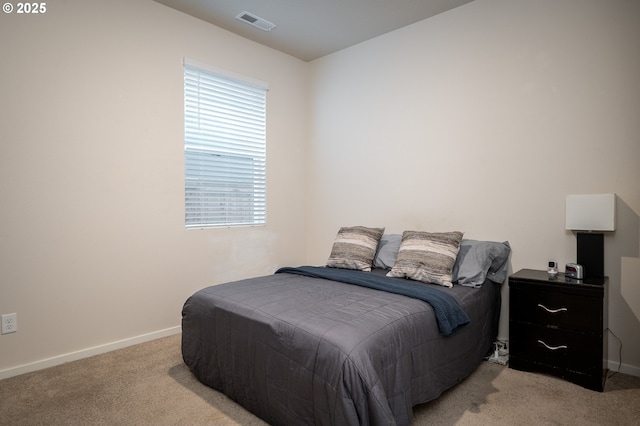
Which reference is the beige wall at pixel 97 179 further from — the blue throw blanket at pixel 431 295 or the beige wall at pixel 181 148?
the blue throw blanket at pixel 431 295

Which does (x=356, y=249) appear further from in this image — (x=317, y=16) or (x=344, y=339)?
(x=317, y=16)

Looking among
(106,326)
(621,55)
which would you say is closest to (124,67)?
(106,326)

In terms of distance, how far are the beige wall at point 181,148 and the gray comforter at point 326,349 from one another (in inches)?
34.8

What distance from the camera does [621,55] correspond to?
2531mm

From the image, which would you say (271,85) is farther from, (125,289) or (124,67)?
(125,289)

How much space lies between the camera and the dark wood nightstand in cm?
229

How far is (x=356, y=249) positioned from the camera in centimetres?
338

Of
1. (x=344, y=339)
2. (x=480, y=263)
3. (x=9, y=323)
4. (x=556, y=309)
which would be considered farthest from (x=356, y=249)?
(x=9, y=323)

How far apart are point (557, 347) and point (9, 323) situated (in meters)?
3.64

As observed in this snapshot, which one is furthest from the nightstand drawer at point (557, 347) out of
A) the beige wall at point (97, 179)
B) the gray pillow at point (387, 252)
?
the beige wall at point (97, 179)

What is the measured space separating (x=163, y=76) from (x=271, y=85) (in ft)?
3.99

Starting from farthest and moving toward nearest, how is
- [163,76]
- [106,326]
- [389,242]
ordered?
[389,242]
[163,76]
[106,326]

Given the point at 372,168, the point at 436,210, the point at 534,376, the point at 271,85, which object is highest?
the point at 271,85

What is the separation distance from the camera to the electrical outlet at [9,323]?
2480 millimetres
